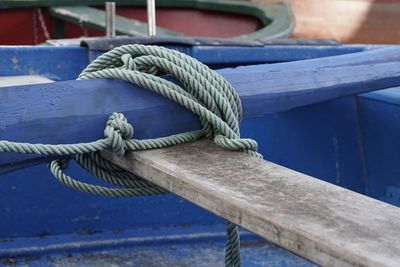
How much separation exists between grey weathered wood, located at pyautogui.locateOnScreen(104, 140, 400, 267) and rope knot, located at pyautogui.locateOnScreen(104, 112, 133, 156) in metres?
0.03

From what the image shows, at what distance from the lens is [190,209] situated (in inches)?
83.7

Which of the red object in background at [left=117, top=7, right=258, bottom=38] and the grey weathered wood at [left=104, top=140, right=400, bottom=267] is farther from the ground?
the grey weathered wood at [left=104, top=140, right=400, bottom=267]

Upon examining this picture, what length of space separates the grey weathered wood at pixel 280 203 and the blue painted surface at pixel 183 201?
73cm

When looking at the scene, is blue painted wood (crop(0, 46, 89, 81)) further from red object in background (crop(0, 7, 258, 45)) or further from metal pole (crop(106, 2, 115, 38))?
red object in background (crop(0, 7, 258, 45))

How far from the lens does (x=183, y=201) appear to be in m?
2.12

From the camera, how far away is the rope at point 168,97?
128 centimetres

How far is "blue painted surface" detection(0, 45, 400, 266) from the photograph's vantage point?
197 cm

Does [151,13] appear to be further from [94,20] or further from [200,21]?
[200,21]

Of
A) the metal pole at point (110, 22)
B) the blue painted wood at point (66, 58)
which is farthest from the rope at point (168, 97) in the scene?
the metal pole at point (110, 22)

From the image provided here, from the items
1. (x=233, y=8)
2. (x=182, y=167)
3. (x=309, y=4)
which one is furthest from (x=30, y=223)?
(x=309, y=4)

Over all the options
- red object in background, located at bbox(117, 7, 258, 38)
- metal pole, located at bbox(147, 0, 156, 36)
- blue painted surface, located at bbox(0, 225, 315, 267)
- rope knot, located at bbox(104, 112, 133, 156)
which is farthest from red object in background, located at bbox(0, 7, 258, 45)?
rope knot, located at bbox(104, 112, 133, 156)

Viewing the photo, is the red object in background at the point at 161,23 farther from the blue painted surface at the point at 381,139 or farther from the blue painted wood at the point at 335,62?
the blue painted wood at the point at 335,62

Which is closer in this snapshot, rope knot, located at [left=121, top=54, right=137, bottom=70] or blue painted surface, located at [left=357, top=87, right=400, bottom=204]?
rope knot, located at [left=121, top=54, right=137, bottom=70]

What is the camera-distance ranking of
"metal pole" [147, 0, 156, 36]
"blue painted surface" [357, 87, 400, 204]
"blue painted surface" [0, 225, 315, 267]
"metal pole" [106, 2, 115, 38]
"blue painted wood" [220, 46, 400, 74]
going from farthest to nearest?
1. "metal pole" [106, 2, 115, 38]
2. "metal pole" [147, 0, 156, 36]
3. "blue painted surface" [357, 87, 400, 204]
4. "blue painted surface" [0, 225, 315, 267]
5. "blue painted wood" [220, 46, 400, 74]
